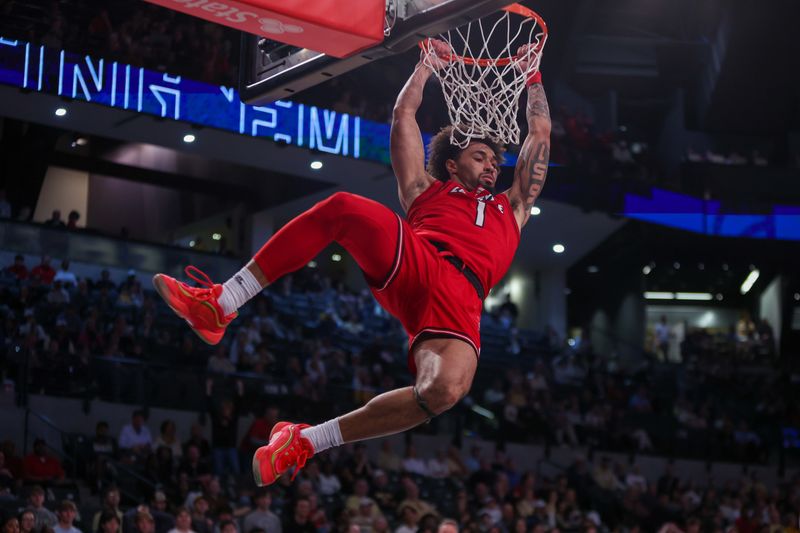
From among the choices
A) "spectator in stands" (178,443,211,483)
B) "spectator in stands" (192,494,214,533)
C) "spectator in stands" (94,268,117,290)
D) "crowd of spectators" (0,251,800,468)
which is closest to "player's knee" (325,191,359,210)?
"spectator in stands" (192,494,214,533)

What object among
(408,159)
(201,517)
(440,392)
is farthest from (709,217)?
(440,392)

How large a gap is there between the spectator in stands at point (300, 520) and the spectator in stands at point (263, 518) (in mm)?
105

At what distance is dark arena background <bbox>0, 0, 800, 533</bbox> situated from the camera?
13383mm

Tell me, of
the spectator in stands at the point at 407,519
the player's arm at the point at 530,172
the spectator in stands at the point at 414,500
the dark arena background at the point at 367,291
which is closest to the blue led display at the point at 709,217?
the dark arena background at the point at 367,291

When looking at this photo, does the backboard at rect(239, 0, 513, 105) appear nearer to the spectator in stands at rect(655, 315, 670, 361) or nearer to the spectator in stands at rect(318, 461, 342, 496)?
the spectator in stands at rect(318, 461, 342, 496)

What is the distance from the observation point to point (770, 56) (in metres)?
26.3

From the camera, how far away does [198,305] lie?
518 centimetres

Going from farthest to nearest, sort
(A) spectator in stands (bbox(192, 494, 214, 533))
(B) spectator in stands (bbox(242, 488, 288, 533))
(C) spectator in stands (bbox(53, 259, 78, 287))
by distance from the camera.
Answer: (C) spectator in stands (bbox(53, 259, 78, 287)) < (B) spectator in stands (bbox(242, 488, 288, 533)) < (A) spectator in stands (bbox(192, 494, 214, 533))

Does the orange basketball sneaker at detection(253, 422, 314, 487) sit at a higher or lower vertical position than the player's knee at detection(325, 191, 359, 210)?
lower

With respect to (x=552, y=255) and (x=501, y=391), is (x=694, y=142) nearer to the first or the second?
(x=552, y=255)

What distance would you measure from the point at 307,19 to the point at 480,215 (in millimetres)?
1428

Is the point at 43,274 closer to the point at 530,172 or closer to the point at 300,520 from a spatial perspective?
the point at 300,520

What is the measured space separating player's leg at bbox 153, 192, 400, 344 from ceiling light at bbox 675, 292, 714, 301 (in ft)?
98.4

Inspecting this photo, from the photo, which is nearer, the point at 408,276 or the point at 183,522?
the point at 408,276
